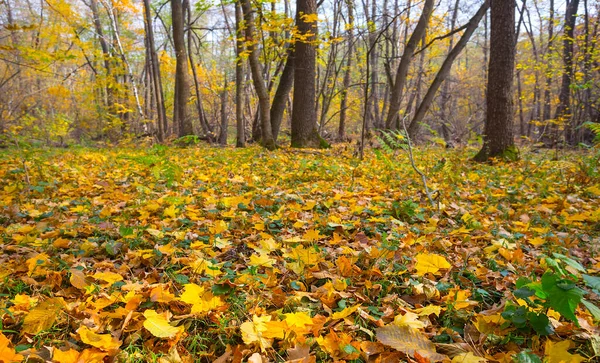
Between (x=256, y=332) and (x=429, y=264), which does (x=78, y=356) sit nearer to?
(x=256, y=332)

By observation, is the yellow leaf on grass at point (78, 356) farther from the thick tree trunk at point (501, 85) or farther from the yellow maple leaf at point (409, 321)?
the thick tree trunk at point (501, 85)

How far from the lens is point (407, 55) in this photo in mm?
9633

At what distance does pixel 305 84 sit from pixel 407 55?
12.1ft

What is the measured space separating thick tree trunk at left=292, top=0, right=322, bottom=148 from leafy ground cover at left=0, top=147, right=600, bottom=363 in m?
4.44

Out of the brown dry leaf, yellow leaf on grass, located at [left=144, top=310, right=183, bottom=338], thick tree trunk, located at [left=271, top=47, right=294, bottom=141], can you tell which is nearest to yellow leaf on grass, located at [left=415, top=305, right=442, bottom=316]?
the brown dry leaf

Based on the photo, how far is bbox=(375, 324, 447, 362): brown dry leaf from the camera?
3.89 ft

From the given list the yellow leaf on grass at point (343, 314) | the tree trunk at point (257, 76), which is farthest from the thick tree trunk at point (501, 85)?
the yellow leaf on grass at point (343, 314)

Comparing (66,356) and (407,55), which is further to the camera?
(407,55)

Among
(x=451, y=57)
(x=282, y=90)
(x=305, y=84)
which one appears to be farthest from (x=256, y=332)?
(x=451, y=57)

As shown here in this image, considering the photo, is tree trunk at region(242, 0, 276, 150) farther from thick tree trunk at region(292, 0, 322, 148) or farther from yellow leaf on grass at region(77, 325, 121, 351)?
yellow leaf on grass at region(77, 325, 121, 351)

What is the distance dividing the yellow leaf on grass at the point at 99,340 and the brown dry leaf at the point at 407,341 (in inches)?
36.4

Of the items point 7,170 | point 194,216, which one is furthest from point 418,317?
point 7,170

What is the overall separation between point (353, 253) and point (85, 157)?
5726 mm

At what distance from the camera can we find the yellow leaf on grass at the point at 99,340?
1.18 metres
